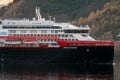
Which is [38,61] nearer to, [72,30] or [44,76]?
[72,30]

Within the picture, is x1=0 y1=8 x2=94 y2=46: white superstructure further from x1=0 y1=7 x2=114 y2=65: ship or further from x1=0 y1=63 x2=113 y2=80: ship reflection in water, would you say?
x1=0 y1=63 x2=113 y2=80: ship reflection in water

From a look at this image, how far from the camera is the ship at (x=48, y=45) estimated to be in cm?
18225

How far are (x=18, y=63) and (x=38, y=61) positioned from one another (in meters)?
3.59

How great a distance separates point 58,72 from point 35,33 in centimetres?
1955

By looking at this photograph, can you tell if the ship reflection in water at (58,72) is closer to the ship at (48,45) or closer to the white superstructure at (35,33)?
the ship at (48,45)

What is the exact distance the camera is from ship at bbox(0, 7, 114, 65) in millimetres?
182250

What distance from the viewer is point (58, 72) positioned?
6560 inches

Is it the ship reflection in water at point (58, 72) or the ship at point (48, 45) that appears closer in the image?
the ship reflection in water at point (58, 72)

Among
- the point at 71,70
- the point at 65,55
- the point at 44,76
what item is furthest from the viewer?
the point at 65,55

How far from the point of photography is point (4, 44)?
185 meters

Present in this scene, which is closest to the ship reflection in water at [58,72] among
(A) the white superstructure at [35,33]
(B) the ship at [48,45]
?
(B) the ship at [48,45]

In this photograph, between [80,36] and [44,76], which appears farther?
[80,36]

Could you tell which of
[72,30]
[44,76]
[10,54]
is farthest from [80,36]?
[44,76]

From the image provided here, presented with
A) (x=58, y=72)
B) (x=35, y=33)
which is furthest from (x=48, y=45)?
(x=58, y=72)
